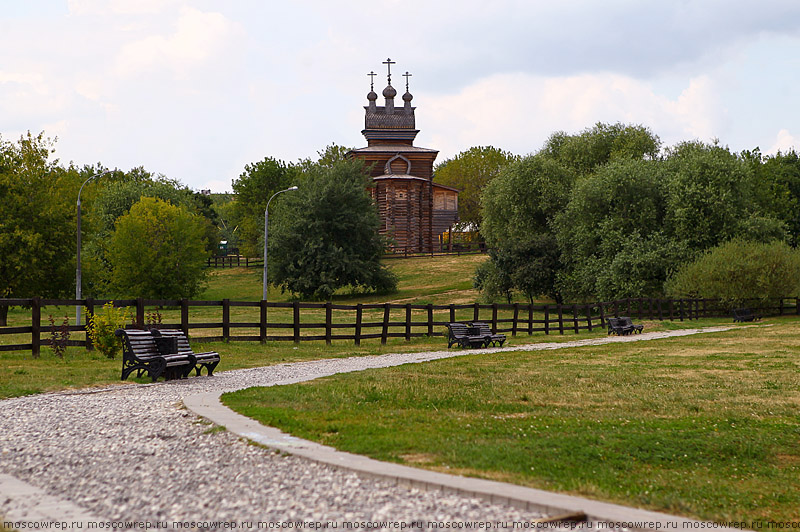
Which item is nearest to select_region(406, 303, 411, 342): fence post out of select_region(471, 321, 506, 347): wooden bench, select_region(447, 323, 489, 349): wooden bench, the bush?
select_region(447, 323, 489, 349): wooden bench

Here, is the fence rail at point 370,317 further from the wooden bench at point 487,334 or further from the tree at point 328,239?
the tree at point 328,239

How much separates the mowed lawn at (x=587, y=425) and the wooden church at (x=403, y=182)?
66984 millimetres

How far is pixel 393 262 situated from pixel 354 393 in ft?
237

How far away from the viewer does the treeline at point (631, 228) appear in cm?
4875

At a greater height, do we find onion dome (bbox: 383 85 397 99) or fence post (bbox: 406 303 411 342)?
onion dome (bbox: 383 85 397 99)

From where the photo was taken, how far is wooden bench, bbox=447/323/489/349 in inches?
998

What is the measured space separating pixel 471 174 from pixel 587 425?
105515 mm

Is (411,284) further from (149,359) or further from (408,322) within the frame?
(149,359)

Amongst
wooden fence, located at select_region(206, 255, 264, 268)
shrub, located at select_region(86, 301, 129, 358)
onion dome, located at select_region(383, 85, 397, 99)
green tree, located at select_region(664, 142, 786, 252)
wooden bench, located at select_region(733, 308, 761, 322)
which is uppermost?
onion dome, located at select_region(383, 85, 397, 99)

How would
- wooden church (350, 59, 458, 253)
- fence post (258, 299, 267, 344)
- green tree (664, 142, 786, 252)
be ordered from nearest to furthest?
fence post (258, 299, 267, 344) < green tree (664, 142, 786, 252) < wooden church (350, 59, 458, 253)

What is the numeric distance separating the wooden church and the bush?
127 ft

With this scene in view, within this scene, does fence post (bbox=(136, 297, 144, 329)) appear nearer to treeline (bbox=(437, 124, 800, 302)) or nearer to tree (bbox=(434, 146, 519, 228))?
treeline (bbox=(437, 124, 800, 302))

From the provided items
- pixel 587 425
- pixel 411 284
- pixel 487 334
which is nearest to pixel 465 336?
pixel 487 334

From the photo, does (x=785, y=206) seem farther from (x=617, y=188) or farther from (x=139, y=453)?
(x=139, y=453)
